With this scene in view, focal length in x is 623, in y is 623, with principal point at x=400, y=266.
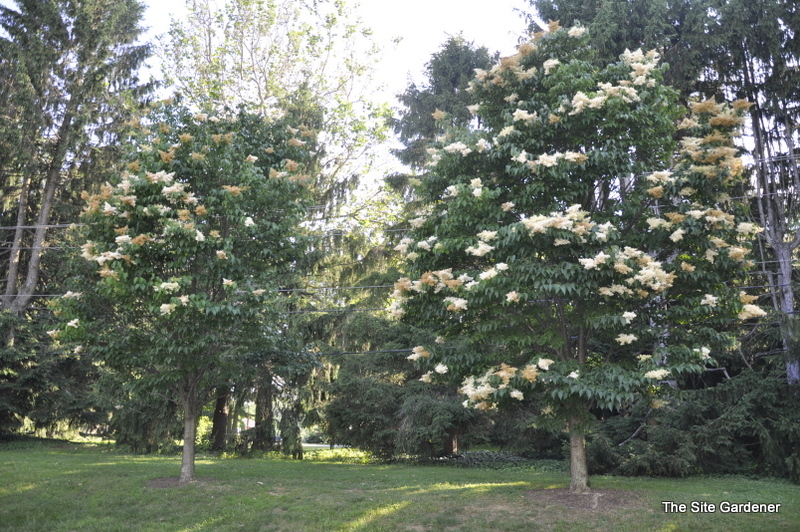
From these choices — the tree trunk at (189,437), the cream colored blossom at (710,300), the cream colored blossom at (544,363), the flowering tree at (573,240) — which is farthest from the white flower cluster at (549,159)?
the tree trunk at (189,437)

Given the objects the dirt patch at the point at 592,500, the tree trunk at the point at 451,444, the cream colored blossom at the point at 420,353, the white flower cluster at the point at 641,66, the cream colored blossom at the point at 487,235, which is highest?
the white flower cluster at the point at 641,66

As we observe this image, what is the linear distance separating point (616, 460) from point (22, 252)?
20304 millimetres

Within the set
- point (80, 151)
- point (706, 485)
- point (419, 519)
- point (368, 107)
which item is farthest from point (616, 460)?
point (80, 151)

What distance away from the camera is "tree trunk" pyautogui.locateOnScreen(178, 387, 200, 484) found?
10941 mm

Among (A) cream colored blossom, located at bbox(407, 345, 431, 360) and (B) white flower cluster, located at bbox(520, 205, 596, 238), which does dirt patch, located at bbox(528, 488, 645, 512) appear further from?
(B) white flower cluster, located at bbox(520, 205, 596, 238)

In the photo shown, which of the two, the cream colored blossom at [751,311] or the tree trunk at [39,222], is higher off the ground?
the tree trunk at [39,222]

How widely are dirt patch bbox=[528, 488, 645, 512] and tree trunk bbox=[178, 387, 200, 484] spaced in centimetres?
589

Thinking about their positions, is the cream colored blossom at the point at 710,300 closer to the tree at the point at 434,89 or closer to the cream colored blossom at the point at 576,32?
the cream colored blossom at the point at 576,32

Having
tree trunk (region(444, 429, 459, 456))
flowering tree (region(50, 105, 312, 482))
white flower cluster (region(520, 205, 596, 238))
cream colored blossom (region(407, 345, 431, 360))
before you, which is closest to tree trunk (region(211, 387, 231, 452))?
tree trunk (region(444, 429, 459, 456))

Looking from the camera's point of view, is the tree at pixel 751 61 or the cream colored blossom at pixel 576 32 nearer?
the cream colored blossom at pixel 576 32

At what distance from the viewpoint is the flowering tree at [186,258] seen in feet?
31.7

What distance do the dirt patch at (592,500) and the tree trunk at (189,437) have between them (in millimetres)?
5888

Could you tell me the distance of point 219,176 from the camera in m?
10.8

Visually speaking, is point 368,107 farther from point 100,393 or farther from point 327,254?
point 100,393
